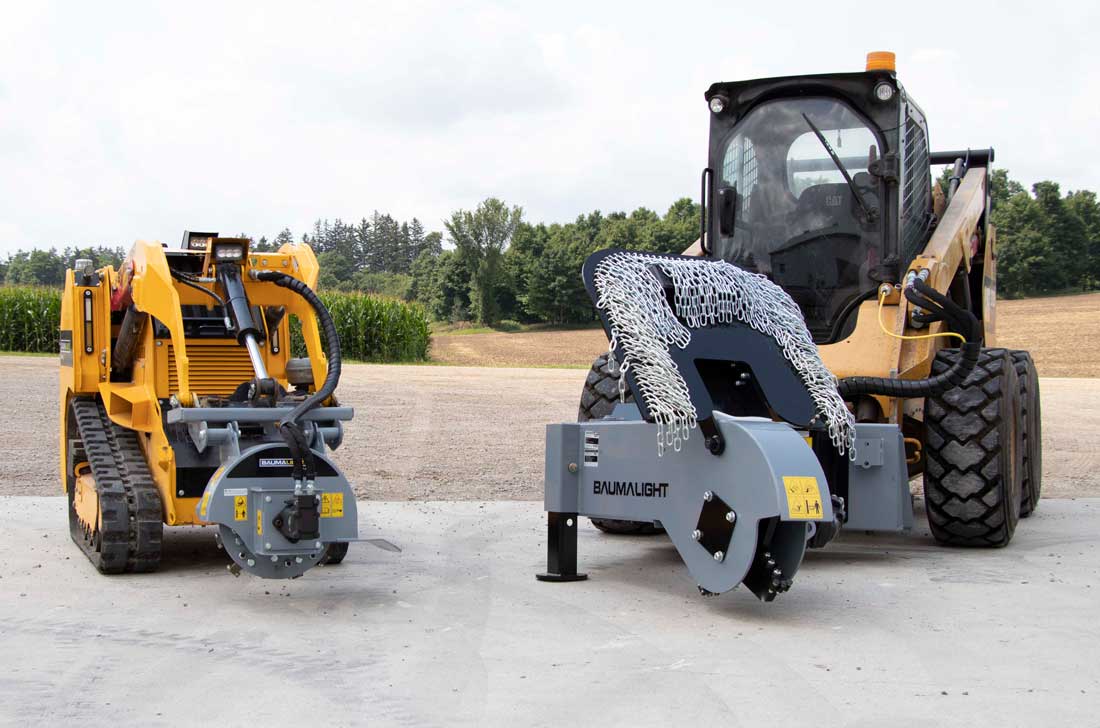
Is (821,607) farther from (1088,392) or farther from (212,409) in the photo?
(1088,392)

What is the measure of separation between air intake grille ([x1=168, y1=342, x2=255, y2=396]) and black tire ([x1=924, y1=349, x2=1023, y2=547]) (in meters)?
4.17

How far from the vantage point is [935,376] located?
7430 millimetres

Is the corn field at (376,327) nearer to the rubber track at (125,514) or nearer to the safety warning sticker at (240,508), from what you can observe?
the rubber track at (125,514)

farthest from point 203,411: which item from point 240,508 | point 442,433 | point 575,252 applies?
point 575,252

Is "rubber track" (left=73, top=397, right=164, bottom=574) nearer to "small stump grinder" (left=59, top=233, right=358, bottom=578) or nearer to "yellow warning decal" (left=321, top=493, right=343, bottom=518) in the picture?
"small stump grinder" (left=59, top=233, right=358, bottom=578)

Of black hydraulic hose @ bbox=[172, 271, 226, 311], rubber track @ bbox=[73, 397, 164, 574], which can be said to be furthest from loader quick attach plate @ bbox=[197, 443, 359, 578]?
black hydraulic hose @ bbox=[172, 271, 226, 311]

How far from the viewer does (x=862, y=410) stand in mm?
7543

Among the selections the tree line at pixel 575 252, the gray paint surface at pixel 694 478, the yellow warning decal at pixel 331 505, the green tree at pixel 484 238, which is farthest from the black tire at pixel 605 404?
the green tree at pixel 484 238

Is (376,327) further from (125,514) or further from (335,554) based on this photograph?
(125,514)

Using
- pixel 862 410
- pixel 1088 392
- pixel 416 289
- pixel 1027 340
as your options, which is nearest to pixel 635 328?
pixel 862 410

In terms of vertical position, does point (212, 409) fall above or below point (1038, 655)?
above

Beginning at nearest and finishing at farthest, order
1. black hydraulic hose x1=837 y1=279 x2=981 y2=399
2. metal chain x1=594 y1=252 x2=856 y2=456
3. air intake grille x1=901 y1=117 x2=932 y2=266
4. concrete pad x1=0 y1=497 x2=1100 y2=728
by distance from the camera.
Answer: concrete pad x1=0 y1=497 x2=1100 y2=728 → metal chain x1=594 y1=252 x2=856 y2=456 → black hydraulic hose x1=837 y1=279 x2=981 y2=399 → air intake grille x1=901 y1=117 x2=932 y2=266

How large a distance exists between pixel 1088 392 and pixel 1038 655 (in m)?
20.2

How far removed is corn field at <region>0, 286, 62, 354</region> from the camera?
98.9 ft
